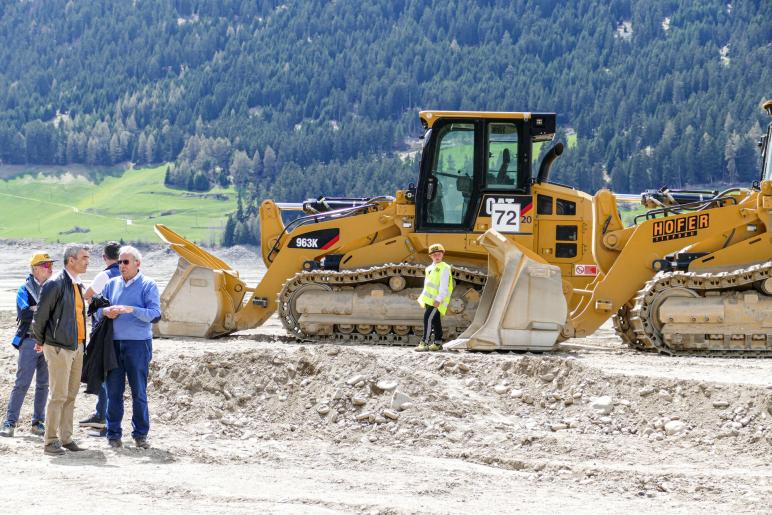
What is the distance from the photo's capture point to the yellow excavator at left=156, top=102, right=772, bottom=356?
1581 cm

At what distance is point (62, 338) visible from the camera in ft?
34.2

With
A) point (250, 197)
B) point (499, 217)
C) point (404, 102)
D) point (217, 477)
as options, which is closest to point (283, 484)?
point (217, 477)

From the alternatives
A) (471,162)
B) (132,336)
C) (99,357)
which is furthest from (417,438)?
(471,162)

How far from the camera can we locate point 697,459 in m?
10.6

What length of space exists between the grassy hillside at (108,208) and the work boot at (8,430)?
229ft

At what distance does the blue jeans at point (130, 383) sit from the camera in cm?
1073

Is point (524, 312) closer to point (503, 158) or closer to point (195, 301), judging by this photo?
point (503, 158)

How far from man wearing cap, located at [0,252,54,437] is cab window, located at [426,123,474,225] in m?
7.14

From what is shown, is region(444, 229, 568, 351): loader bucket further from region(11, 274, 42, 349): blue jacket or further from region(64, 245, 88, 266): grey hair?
region(64, 245, 88, 266): grey hair

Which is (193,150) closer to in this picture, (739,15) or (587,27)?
(587,27)

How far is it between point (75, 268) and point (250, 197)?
285ft

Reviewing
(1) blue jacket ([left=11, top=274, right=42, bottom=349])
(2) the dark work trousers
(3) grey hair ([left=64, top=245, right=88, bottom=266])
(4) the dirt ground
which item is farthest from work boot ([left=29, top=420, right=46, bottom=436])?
(2) the dark work trousers

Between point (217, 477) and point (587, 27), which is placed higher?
point (587, 27)

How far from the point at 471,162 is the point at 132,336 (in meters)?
7.80
